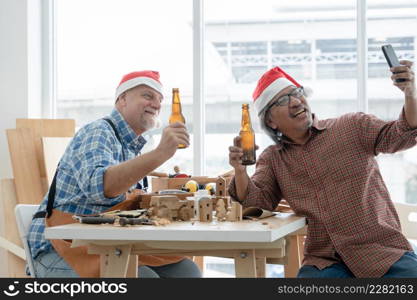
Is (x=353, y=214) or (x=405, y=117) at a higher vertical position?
(x=405, y=117)

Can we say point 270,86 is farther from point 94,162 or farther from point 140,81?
point 94,162

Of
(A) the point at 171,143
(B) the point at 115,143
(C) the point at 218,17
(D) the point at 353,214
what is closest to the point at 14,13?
(C) the point at 218,17

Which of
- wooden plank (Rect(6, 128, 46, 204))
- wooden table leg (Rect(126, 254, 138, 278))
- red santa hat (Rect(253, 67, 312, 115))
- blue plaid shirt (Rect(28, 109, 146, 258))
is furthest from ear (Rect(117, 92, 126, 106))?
wooden plank (Rect(6, 128, 46, 204))

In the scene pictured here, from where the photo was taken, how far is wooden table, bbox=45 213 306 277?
1894 millimetres

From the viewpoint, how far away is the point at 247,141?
103 inches

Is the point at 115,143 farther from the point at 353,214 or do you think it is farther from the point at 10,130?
the point at 10,130

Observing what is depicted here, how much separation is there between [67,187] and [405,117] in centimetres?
127

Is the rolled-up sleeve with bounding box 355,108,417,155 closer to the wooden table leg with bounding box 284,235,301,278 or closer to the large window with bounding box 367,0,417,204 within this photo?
the wooden table leg with bounding box 284,235,301,278

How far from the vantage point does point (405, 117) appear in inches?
91.0

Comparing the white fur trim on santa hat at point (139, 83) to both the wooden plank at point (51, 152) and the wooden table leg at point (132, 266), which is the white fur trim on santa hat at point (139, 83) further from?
the wooden plank at point (51, 152)

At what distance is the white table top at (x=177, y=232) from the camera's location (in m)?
1.88

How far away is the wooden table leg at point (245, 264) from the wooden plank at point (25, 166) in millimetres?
2130

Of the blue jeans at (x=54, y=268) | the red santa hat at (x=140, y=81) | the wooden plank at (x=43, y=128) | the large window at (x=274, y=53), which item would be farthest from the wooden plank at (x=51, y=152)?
the blue jeans at (x=54, y=268)

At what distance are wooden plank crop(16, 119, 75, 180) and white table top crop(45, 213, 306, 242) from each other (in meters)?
2.00
